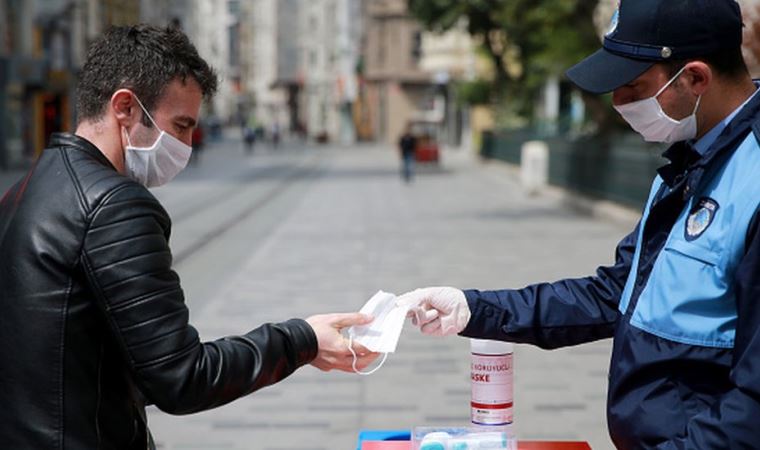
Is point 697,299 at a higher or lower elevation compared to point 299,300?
higher

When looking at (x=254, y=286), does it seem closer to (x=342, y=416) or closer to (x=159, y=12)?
(x=342, y=416)

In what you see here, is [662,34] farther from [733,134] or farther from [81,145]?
[81,145]

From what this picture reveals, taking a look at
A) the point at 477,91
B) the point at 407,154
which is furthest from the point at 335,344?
the point at 477,91

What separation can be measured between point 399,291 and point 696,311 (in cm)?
928

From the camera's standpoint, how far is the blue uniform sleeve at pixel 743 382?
2123 mm

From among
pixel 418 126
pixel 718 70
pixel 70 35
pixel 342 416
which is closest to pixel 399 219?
pixel 342 416

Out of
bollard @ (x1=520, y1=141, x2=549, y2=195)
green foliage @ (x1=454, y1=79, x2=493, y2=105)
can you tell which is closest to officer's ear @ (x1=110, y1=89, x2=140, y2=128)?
bollard @ (x1=520, y1=141, x2=549, y2=195)

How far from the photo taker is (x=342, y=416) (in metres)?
7.03

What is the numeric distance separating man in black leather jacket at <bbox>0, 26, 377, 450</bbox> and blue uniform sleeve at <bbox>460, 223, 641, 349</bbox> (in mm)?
736

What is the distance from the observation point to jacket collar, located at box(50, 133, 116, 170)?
243 cm

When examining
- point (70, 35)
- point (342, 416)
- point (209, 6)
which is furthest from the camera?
point (209, 6)

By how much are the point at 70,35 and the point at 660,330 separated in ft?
142

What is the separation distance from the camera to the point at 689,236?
231cm

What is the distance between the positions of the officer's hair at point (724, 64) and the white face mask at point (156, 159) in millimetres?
1096
